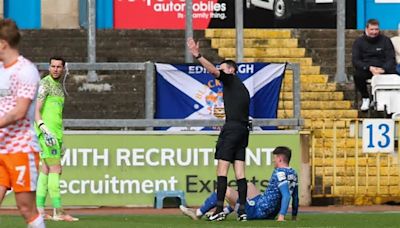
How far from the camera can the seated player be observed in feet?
49.9

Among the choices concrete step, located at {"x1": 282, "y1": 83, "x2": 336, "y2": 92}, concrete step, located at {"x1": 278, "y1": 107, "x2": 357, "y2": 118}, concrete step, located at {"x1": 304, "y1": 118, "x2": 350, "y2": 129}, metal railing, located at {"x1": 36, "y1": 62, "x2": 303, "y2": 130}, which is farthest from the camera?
concrete step, located at {"x1": 282, "y1": 83, "x2": 336, "y2": 92}

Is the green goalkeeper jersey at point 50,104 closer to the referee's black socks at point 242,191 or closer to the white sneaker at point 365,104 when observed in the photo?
the referee's black socks at point 242,191

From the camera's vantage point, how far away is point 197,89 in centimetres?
1977

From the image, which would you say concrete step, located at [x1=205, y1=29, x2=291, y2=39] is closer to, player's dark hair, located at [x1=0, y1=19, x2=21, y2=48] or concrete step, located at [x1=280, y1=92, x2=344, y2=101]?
concrete step, located at [x1=280, y1=92, x2=344, y2=101]

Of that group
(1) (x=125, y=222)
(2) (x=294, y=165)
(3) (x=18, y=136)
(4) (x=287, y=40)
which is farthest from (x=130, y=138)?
(3) (x=18, y=136)

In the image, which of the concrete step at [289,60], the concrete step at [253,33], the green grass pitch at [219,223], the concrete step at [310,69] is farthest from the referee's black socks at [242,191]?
the concrete step at [253,33]

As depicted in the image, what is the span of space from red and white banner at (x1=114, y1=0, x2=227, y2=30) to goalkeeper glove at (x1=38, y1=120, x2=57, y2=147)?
1260cm

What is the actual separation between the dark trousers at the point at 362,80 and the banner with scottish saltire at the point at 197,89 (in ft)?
8.69

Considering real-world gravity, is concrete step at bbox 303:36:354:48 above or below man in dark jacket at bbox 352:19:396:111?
above

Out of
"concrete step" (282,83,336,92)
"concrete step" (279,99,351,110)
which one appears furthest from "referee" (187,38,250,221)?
"concrete step" (282,83,336,92)

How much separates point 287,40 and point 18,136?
1684cm

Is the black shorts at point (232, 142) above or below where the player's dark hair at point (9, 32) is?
below

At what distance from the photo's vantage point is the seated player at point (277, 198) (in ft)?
49.9

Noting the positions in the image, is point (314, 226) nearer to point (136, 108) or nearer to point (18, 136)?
point (18, 136)
